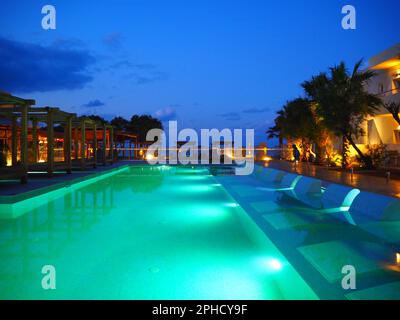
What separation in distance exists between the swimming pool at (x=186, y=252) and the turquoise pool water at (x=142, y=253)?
0.05ft

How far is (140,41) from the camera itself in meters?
36.8

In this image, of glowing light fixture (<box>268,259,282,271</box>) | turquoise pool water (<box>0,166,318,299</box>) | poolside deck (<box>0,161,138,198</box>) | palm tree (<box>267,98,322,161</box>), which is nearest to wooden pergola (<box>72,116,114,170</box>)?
poolside deck (<box>0,161,138,198</box>)

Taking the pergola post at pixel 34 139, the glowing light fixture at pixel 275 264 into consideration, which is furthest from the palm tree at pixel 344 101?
the pergola post at pixel 34 139

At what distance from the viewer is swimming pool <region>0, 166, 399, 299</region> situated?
3.45 metres

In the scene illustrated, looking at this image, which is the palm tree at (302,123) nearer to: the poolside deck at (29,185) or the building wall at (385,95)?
the building wall at (385,95)

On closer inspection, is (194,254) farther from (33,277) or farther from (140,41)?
(140,41)

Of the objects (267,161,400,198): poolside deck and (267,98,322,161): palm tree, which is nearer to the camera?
(267,161,400,198): poolside deck

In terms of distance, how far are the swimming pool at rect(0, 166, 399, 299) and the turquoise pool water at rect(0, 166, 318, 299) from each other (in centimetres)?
1

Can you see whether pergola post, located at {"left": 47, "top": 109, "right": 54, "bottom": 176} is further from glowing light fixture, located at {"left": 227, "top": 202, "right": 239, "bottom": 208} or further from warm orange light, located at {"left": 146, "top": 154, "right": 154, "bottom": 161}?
warm orange light, located at {"left": 146, "top": 154, "right": 154, "bottom": 161}

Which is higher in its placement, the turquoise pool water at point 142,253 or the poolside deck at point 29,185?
the poolside deck at point 29,185

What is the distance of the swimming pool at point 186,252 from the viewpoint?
3.45m
